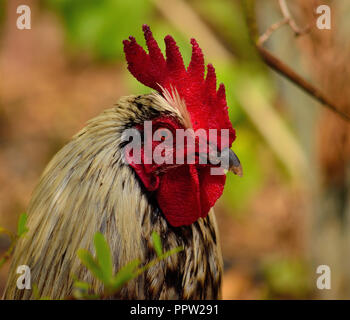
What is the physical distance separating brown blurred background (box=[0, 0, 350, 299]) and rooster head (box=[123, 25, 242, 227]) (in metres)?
1.38

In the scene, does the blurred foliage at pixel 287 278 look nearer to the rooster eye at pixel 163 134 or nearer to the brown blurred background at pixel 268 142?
the brown blurred background at pixel 268 142

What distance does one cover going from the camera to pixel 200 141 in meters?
1.72

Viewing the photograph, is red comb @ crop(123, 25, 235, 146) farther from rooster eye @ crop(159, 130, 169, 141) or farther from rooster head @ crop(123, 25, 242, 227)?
rooster eye @ crop(159, 130, 169, 141)

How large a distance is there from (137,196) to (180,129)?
26 cm

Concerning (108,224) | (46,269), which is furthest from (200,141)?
(46,269)

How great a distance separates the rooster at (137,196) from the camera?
5.46ft

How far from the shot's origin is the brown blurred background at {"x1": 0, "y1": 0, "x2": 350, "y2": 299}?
11.6 ft

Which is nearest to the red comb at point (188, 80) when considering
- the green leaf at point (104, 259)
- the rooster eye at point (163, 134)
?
the rooster eye at point (163, 134)

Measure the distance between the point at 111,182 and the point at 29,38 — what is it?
6711 millimetres

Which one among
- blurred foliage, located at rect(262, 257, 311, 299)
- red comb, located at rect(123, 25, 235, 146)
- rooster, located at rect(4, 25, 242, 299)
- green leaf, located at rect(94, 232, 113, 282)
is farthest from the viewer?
blurred foliage, located at rect(262, 257, 311, 299)

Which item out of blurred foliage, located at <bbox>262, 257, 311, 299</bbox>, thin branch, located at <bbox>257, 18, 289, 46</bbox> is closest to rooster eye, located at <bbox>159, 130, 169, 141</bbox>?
thin branch, located at <bbox>257, 18, 289, 46</bbox>

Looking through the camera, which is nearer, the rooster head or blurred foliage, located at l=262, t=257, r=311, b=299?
the rooster head

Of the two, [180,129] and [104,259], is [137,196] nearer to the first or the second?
[180,129]

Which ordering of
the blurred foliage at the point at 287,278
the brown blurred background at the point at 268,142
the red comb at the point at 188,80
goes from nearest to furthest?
the red comb at the point at 188,80 → the brown blurred background at the point at 268,142 → the blurred foliage at the point at 287,278
